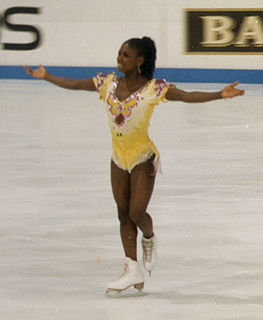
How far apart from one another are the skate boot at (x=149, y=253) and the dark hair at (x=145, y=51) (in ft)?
2.27

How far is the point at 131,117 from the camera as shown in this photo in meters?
3.77

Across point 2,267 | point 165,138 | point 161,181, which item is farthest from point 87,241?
point 165,138

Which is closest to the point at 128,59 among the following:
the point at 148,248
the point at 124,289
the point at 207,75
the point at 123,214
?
the point at 123,214

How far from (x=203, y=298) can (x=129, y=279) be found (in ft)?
1.03

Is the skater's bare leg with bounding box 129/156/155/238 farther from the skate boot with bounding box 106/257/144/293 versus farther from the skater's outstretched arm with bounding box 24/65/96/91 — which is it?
the skater's outstretched arm with bounding box 24/65/96/91

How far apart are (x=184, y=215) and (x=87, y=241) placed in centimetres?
90

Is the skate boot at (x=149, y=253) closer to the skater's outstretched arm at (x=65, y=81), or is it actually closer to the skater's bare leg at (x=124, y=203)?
the skater's bare leg at (x=124, y=203)

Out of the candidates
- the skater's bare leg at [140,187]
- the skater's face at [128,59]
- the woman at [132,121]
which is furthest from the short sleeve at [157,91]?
the skater's bare leg at [140,187]

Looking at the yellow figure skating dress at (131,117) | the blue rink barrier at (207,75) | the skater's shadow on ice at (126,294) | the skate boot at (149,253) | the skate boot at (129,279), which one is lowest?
the blue rink barrier at (207,75)

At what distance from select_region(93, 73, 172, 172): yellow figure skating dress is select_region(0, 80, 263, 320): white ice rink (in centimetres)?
59

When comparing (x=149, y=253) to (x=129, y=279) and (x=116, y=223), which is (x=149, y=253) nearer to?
(x=129, y=279)

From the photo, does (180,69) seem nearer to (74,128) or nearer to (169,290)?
(74,128)

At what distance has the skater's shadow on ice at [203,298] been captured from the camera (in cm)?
379

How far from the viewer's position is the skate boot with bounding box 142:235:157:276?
13.0ft
